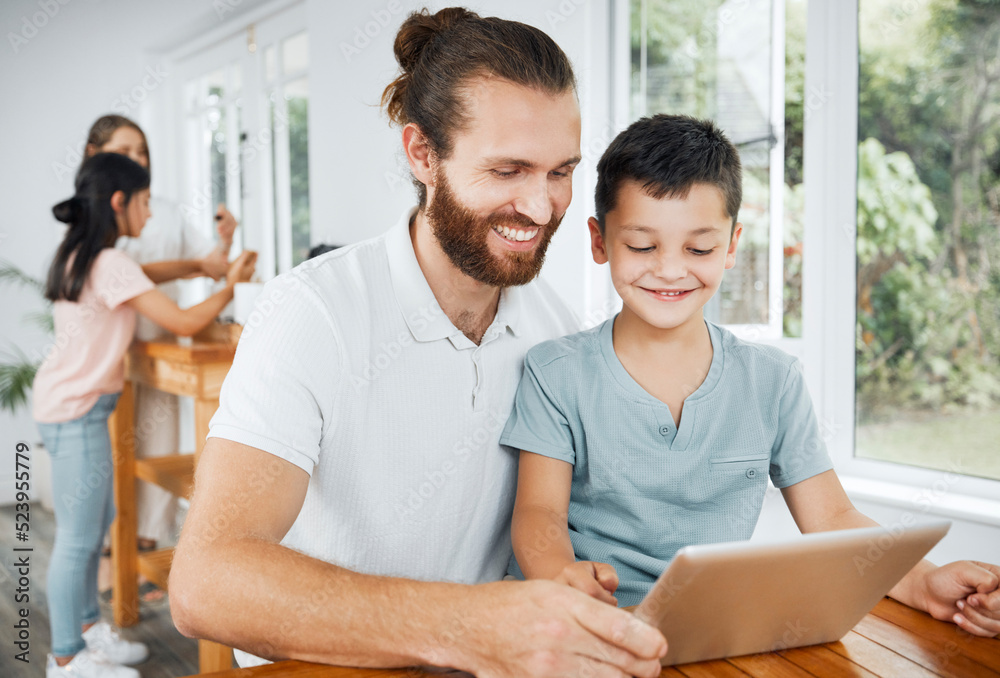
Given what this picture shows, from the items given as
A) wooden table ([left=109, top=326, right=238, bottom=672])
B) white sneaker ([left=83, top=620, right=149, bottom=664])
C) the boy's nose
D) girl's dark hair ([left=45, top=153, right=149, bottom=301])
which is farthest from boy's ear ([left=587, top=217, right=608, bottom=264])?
white sneaker ([left=83, top=620, right=149, bottom=664])

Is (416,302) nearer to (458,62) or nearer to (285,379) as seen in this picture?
(285,379)

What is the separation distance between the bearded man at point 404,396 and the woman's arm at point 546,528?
0.09 meters

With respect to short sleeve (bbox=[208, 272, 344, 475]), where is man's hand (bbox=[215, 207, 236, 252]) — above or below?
above

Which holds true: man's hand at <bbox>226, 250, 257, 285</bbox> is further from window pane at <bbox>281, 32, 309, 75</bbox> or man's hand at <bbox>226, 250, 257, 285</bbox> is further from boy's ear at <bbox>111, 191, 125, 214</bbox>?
window pane at <bbox>281, 32, 309, 75</bbox>

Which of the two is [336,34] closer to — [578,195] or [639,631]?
[578,195]

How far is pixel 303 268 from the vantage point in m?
1.16

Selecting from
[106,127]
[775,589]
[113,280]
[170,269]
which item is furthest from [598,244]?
[106,127]

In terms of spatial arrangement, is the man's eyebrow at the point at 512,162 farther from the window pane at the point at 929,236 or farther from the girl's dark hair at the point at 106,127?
the girl's dark hair at the point at 106,127

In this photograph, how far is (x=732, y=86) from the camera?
94.7 inches

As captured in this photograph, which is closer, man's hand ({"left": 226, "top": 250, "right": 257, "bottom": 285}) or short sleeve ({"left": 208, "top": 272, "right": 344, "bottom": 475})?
short sleeve ({"left": 208, "top": 272, "right": 344, "bottom": 475})

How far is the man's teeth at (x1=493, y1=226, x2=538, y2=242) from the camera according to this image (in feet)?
4.00

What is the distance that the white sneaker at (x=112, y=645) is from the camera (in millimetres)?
2498

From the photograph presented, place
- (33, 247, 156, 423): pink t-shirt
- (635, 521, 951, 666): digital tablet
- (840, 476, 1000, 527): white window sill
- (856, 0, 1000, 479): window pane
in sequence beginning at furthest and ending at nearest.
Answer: (33, 247, 156, 423): pink t-shirt
(856, 0, 1000, 479): window pane
(840, 476, 1000, 527): white window sill
(635, 521, 951, 666): digital tablet

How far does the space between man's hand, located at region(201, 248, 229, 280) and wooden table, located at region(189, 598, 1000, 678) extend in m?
2.77
